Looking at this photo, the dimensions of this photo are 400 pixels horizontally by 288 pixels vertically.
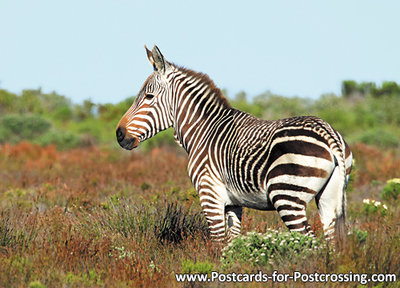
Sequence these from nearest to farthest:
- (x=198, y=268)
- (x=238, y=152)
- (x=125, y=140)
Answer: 1. (x=198, y=268)
2. (x=238, y=152)
3. (x=125, y=140)

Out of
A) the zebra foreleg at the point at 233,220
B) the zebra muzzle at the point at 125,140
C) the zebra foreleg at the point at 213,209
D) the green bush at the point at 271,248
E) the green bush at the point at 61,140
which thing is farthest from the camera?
the green bush at the point at 61,140

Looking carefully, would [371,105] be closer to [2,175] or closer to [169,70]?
[2,175]

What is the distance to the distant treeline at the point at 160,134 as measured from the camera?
3122cm

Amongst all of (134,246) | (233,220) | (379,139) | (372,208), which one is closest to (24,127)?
(379,139)

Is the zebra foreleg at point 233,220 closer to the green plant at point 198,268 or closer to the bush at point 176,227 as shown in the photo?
the bush at point 176,227

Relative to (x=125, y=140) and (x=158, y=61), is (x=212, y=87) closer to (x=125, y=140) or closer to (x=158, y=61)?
(x=158, y=61)

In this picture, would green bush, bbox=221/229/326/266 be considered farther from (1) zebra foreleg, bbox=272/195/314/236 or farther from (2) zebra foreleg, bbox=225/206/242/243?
(2) zebra foreleg, bbox=225/206/242/243

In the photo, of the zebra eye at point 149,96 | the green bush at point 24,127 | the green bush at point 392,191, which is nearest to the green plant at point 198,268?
the zebra eye at point 149,96

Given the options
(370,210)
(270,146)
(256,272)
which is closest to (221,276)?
(256,272)

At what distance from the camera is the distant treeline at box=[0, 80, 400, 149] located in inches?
1229

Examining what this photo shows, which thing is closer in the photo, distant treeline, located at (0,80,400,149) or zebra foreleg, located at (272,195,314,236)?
zebra foreleg, located at (272,195,314,236)

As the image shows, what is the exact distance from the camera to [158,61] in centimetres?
743

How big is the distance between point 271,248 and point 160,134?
2510 centimetres

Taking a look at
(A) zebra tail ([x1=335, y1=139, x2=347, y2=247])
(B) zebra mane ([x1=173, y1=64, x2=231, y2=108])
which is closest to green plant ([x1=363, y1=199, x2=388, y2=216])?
(B) zebra mane ([x1=173, y1=64, x2=231, y2=108])
